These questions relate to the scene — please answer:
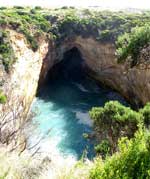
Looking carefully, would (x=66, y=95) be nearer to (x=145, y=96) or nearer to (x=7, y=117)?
(x=145, y=96)

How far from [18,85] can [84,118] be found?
12.3 meters

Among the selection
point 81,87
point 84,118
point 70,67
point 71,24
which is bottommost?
point 81,87

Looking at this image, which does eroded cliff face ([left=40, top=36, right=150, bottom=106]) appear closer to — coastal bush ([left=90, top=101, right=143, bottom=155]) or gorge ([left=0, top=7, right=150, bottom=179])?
gorge ([left=0, top=7, right=150, bottom=179])

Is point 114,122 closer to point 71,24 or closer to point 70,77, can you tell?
point 71,24

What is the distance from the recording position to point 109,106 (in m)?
31.0

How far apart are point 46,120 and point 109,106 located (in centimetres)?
1767

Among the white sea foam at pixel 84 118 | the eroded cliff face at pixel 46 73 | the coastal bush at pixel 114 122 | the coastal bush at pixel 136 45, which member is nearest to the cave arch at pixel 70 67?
the eroded cliff face at pixel 46 73

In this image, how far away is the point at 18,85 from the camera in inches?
1548

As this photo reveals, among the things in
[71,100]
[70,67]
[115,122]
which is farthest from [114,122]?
[70,67]

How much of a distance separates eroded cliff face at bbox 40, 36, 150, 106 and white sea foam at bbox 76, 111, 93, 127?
5.76 meters

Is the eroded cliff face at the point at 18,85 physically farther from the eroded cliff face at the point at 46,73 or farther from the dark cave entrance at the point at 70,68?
the dark cave entrance at the point at 70,68

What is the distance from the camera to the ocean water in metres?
40.3

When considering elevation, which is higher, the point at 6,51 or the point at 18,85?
the point at 6,51

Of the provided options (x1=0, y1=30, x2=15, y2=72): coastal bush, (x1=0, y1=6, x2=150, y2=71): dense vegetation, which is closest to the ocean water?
(x1=0, y1=30, x2=15, y2=72): coastal bush
